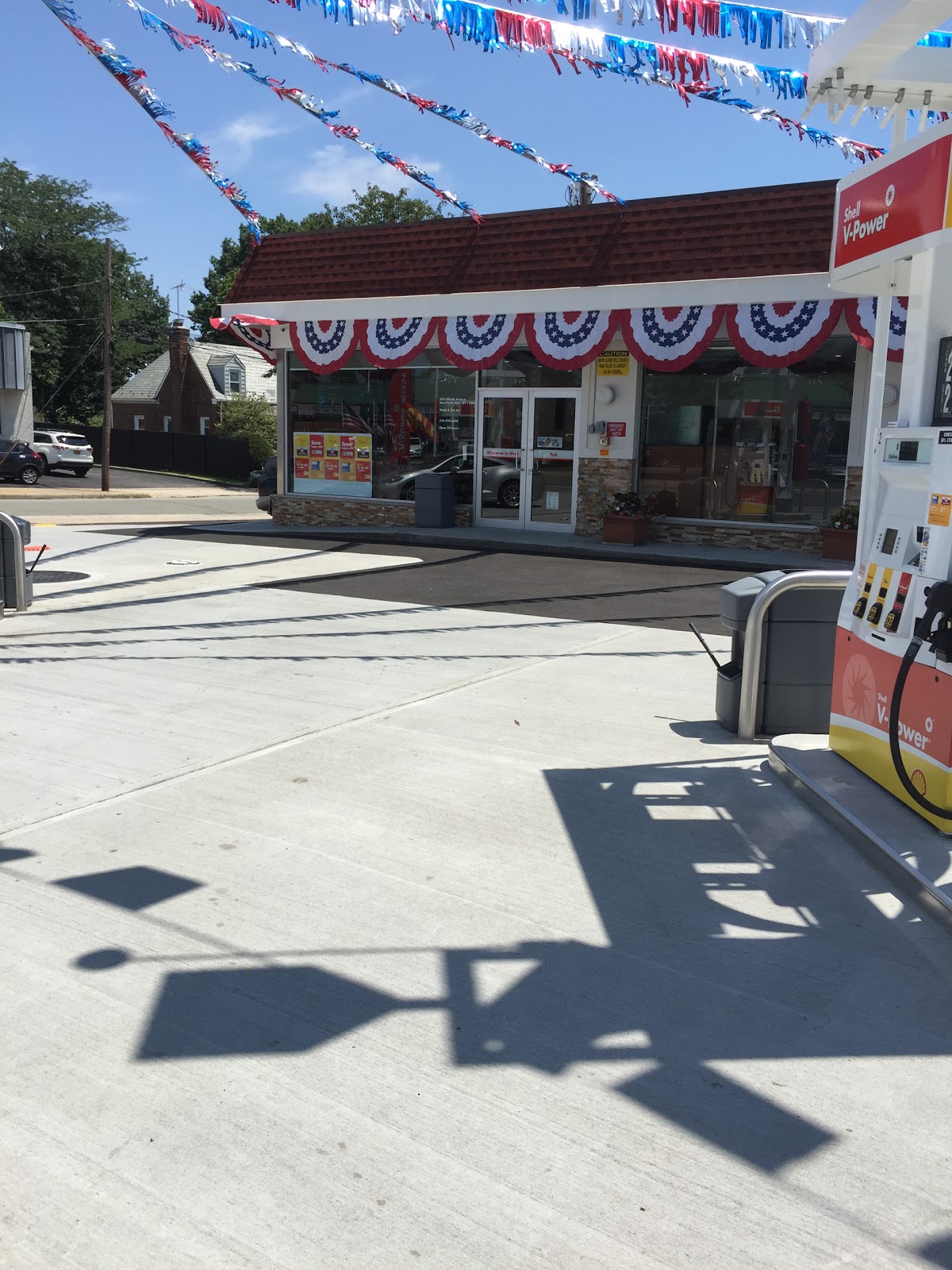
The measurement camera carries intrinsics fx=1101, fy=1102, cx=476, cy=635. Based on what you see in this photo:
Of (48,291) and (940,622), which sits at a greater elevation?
(48,291)

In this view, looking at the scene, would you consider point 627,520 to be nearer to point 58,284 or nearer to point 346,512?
point 346,512

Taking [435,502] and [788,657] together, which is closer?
[788,657]

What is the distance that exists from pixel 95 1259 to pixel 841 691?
4421mm

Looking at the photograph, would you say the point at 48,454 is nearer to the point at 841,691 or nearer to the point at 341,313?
the point at 341,313

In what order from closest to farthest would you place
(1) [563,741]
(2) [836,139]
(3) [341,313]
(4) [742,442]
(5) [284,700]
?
(1) [563,741] < (5) [284,700] < (2) [836,139] < (4) [742,442] < (3) [341,313]

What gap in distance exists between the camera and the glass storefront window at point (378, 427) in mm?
18891

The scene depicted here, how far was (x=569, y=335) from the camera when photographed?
1644 centimetres

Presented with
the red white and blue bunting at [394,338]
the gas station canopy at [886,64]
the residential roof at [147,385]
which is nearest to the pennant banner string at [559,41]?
the gas station canopy at [886,64]

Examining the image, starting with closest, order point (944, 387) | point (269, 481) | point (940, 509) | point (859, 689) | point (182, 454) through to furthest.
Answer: point (940, 509) → point (944, 387) → point (859, 689) → point (269, 481) → point (182, 454)

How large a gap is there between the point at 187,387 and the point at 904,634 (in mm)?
54799

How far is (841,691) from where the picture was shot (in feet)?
18.7

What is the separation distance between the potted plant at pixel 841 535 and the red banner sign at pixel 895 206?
30.6 feet

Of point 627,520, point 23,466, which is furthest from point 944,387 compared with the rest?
point 23,466

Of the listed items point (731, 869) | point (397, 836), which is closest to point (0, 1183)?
point (397, 836)
